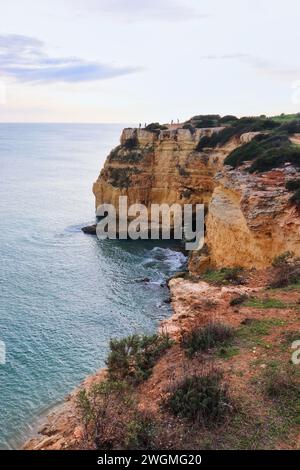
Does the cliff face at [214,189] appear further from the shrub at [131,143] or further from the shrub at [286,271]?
the shrub at [286,271]

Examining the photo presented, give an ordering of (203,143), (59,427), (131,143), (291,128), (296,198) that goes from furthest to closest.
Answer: (131,143)
(203,143)
(291,128)
(296,198)
(59,427)

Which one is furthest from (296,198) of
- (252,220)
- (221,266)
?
(221,266)

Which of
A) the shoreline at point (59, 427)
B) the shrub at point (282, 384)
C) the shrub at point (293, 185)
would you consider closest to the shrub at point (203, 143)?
the shrub at point (293, 185)

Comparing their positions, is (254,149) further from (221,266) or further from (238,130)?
(238,130)

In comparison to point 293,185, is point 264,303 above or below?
below

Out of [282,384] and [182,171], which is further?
[182,171]

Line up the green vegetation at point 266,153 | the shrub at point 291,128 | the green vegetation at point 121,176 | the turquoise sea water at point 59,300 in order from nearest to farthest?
the turquoise sea water at point 59,300, the green vegetation at point 266,153, the shrub at point 291,128, the green vegetation at point 121,176

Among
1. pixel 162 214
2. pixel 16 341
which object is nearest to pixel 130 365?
pixel 16 341
